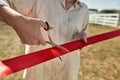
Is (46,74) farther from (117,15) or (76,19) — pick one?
(117,15)

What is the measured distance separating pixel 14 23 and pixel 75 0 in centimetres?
87

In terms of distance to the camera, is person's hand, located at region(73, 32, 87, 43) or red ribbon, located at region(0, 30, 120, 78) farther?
person's hand, located at region(73, 32, 87, 43)

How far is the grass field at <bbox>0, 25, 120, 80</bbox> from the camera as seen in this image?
5.54m

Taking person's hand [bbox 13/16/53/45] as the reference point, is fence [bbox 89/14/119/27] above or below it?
below

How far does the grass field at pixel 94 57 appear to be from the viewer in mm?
5535

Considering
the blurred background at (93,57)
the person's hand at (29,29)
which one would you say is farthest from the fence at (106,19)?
the person's hand at (29,29)

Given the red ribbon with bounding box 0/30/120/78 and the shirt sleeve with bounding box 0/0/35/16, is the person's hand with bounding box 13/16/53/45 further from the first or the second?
the shirt sleeve with bounding box 0/0/35/16

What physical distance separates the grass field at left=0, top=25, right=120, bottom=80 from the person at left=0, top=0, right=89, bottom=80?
116 inches

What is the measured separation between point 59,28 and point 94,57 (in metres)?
5.15

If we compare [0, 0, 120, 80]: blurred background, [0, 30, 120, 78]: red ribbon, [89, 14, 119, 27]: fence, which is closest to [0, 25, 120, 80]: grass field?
[0, 0, 120, 80]: blurred background

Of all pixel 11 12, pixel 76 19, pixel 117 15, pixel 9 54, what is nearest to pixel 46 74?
pixel 76 19

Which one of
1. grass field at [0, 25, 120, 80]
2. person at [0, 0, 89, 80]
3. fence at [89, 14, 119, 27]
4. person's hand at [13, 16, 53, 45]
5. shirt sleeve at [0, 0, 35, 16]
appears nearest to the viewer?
person's hand at [13, 16, 53, 45]

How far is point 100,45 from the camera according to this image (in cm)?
831

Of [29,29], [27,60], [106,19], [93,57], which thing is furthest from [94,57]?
[106,19]
